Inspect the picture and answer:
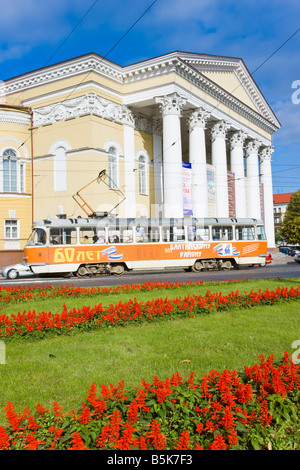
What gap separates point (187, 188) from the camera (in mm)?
33594

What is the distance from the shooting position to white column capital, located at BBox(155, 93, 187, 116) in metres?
32.5

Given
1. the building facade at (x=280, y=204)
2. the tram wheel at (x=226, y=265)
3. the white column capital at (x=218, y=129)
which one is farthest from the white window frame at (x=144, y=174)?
the building facade at (x=280, y=204)

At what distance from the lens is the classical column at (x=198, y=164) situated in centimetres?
3553

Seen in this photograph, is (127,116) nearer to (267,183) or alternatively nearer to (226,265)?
(226,265)

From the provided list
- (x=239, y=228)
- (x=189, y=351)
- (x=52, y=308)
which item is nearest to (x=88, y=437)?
(x=189, y=351)

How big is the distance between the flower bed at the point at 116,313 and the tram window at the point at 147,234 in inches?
553

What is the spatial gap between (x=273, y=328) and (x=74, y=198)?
2347cm

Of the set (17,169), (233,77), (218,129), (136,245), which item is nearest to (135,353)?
(136,245)

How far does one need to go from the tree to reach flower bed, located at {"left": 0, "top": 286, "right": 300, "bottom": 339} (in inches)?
2220

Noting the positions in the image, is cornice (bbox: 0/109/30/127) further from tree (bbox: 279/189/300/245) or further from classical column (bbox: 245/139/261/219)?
tree (bbox: 279/189/300/245)

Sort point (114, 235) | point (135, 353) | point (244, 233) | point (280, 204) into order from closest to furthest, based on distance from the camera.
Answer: point (135, 353)
point (114, 235)
point (244, 233)
point (280, 204)

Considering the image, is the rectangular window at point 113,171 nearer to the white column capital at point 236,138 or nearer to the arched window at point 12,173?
the arched window at point 12,173

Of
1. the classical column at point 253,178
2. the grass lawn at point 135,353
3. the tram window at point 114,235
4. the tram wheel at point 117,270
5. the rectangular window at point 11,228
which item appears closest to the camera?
the grass lawn at point 135,353

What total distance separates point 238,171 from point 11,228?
80.4 ft
